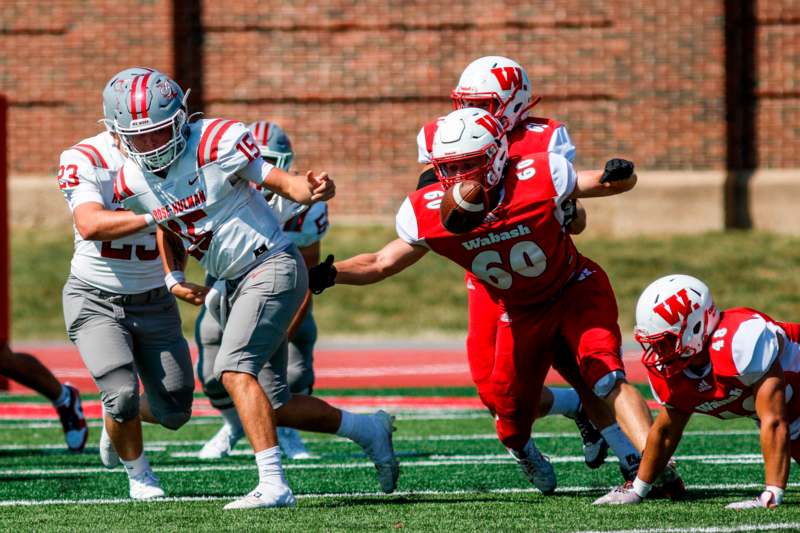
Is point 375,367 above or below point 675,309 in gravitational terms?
below

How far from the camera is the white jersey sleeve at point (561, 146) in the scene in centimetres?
609

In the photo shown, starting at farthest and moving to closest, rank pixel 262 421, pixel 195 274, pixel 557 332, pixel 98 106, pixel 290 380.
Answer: pixel 98 106 < pixel 195 274 < pixel 290 380 < pixel 557 332 < pixel 262 421

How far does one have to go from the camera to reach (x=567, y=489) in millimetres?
6309

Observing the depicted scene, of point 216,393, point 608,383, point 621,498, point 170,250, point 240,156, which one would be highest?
point 240,156

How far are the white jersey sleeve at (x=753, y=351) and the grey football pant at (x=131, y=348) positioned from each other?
2520 mm

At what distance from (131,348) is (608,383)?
216 centimetres

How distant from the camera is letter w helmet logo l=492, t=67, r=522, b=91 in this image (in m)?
6.25

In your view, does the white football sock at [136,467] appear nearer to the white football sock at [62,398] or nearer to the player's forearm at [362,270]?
the player's forearm at [362,270]

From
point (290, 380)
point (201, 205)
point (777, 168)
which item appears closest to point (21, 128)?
point (777, 168)

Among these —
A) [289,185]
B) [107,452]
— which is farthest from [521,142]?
[107,452]

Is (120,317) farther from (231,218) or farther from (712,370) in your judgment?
(712,370)

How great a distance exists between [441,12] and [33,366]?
10619 mm

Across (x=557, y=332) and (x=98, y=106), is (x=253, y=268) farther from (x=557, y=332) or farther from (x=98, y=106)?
(x=98, y=106)

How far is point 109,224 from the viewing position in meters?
5.73
